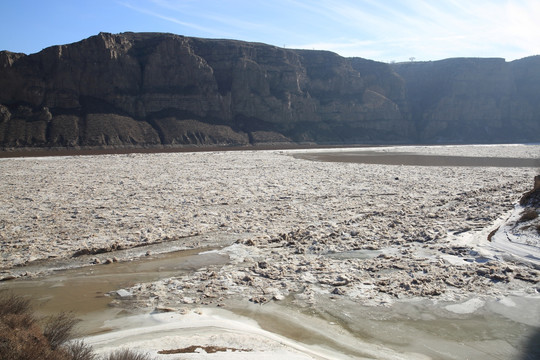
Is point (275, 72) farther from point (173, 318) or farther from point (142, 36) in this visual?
point (173, 318)

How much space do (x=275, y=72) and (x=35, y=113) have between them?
5929 centimetres

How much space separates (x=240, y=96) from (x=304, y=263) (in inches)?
3711

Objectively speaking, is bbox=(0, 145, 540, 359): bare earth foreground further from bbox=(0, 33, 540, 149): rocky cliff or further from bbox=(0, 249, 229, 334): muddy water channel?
bbox=(0, 33, 540, 149): rocky cliff

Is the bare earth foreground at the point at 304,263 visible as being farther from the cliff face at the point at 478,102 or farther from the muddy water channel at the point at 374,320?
the cliff face at the point at 478,102

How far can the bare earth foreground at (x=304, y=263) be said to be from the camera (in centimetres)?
556

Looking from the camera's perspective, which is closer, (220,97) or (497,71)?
(220,97)

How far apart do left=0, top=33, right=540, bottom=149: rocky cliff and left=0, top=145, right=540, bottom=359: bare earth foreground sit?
60925 mm

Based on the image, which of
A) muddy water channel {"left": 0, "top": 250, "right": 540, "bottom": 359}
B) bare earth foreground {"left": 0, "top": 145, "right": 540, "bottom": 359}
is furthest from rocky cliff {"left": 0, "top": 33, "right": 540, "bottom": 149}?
muddy water channel {"left": 0, "top": 250, "right": 540, "bottom": 359}

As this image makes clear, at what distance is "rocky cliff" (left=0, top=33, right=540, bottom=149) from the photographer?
74.1m

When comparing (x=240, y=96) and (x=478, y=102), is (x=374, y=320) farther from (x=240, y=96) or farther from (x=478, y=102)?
(x=478, y=102)

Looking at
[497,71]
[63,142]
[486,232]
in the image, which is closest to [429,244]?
[486,232]

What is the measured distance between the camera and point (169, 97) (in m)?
88.6

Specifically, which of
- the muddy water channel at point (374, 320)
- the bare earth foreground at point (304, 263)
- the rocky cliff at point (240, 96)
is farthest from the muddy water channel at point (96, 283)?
the rocky cliff at point (240, 96)

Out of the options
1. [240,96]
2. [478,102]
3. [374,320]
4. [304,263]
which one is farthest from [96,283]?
[478,102]
